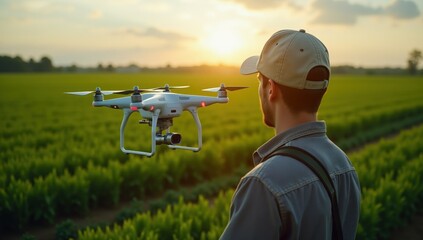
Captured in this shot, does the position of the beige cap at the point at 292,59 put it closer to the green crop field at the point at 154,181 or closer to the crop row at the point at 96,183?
the green crop field at the point at 154,181

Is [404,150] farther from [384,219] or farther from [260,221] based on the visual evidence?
[260,221]

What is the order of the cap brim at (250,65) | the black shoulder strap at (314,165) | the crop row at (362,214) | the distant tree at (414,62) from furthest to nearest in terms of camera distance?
the distant tree at (414,62)
the crop row at (362,214)
the cap brim at (250,65)
the black shoulder strap at (314,165)

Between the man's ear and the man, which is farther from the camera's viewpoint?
the man's ear

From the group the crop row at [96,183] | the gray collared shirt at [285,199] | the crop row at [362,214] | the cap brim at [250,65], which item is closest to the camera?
the gray collared shirt at [285,199]

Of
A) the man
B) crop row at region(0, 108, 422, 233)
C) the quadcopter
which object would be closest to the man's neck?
the man

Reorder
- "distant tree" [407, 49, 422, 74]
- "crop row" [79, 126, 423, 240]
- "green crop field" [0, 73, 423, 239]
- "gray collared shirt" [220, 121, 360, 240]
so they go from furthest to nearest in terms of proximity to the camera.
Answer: "distant tree" [407, 49, 422, 74], "green crop field" [0, 73, 423, 239], "crop row" [79, 126, 423, 240], "gray collared shirt" [220, 121, 360, 240]

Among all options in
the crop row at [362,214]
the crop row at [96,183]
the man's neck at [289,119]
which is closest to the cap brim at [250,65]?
the man's neck at [289,119]

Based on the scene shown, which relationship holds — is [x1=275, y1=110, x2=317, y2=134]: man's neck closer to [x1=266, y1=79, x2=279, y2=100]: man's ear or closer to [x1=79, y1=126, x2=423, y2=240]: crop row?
[x1=266, y1=79, x2=279, y2=100]: man's ear

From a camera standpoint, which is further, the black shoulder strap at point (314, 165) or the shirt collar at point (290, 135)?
the shirt collar at point (290, 135)
